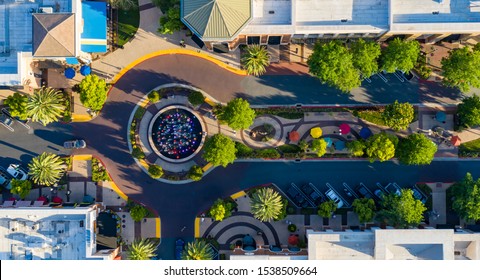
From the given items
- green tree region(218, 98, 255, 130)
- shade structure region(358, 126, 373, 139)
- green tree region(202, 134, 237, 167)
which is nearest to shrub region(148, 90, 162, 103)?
green tree region(202, 134, 237, 167)

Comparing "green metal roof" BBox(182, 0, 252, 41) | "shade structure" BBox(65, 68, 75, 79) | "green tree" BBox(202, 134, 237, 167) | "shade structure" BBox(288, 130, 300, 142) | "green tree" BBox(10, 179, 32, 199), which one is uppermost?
"green metal roof" BBox(182, 0, 252, 41)

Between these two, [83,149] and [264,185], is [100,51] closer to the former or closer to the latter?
[83,149]

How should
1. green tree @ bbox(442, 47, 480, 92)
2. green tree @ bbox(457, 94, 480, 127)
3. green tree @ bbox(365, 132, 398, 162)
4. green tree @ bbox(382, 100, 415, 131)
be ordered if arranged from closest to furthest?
green tree @ bbox(442, 47, 480, 92) < green tree @ bbox(457, 94, 480, 127) < green tree @ bbox(365, 132, 398, 162) < green tree @ bbox(382, 100, 415, 131)

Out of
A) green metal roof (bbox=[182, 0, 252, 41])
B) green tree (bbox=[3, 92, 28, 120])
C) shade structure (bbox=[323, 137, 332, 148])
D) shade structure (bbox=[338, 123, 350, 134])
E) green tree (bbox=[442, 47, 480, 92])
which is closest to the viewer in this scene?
green metal roof (bbox=[182, 0, 252, 41])

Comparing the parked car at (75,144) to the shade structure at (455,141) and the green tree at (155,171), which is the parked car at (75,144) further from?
the shade structure at (455,141)

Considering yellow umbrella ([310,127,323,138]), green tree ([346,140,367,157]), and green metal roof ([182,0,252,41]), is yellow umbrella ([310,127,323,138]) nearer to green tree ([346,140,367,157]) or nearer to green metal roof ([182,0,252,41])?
green tree ([346,140,367,157])

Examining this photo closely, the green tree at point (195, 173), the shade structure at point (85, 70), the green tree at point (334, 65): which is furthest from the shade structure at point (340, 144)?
the shade structure at point (85, 70)

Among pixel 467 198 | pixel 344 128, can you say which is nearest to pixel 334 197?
pixel 344 128
